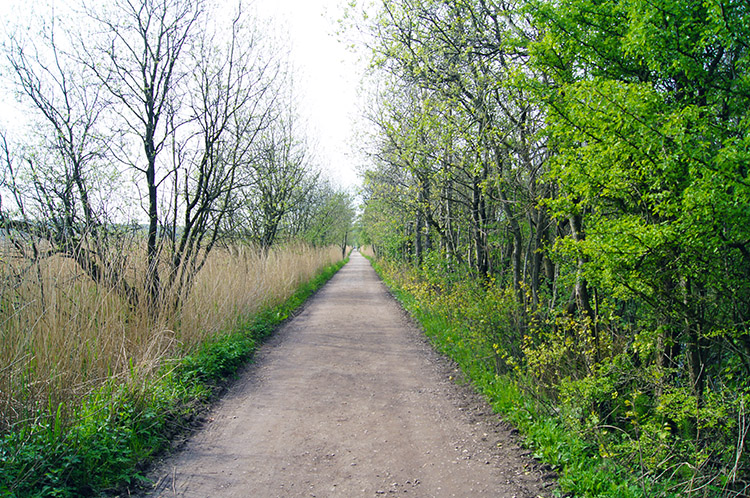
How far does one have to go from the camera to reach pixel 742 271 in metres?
3.11

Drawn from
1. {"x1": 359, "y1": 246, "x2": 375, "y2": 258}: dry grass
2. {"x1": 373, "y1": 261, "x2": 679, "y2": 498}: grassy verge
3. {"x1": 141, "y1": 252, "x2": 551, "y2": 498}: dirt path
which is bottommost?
{"x1": 141, "y1": 252, "x2": 551, "y2": 498}: dirt path

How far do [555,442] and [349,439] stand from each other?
1.85m

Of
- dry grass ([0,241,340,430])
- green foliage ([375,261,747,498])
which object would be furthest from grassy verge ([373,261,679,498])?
dry grass ([0,241,340,430])

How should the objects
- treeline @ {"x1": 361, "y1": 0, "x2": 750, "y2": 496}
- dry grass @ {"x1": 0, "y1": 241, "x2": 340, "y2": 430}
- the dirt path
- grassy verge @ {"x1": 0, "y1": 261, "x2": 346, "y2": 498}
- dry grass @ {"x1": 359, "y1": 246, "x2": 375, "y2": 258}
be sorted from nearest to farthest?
treeline @ {"x1": 361, "y1": 0, "x2": 750, "y2": 496} < grassy verge @ {"x1": 0, "y1": 261, "x2": 346, "y2": 498} < the dirt path < dry grass @ {"x1": 0, "y1": 241, "x2": 340, "y2": 430} < dry grass @ {"x1": 359, "y1": 246, "x2": 375, "y2": 258}

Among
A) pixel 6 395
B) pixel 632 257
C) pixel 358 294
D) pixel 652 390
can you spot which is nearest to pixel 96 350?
pixel 6 395

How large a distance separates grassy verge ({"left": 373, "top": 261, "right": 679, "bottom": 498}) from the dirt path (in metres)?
0.18

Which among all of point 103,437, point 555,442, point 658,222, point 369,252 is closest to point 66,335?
point 103,437

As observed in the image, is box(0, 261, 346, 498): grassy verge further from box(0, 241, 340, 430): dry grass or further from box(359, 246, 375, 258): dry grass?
box(359, 246, 375, 258): dry grass

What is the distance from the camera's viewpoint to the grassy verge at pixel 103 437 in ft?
9.82

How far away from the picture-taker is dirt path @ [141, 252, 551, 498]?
3.36 metres

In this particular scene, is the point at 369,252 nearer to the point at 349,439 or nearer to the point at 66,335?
the point at 349,439

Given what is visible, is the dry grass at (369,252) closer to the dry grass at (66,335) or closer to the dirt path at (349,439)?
the dirt path at (349,439)

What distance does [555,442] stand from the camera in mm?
3848

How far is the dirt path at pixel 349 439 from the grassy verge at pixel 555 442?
0.18 meters
